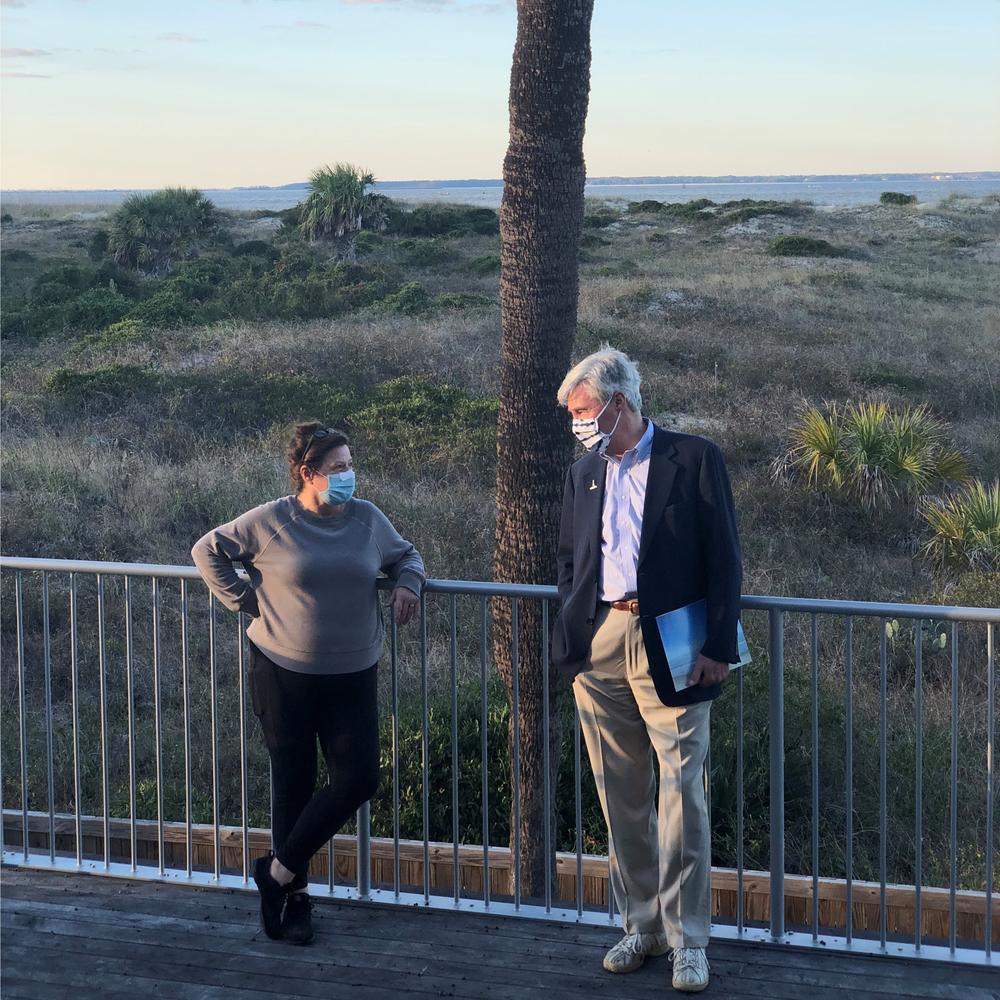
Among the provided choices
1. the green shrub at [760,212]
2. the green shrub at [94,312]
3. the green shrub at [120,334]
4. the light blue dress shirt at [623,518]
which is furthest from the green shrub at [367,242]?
the light blue dress shirt at [623,518]

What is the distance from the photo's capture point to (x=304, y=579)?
4.45 meters

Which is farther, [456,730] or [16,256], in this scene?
[16,256]

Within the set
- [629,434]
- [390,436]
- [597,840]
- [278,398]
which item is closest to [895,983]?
[629,434]

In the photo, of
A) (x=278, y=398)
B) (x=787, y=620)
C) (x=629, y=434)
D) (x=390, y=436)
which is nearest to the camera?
(x=629, y=434)

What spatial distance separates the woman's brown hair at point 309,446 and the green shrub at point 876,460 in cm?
1147

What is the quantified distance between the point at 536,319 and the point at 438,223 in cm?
4266

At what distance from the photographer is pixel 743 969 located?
4.52m

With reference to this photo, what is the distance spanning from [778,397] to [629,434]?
16.8 meters

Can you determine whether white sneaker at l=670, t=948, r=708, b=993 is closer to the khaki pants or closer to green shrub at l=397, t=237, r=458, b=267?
the khaki pants

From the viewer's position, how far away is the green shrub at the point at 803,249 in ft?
148

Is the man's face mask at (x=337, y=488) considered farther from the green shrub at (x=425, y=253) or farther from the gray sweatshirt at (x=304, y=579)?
the green shrub at (x=425, y=253)

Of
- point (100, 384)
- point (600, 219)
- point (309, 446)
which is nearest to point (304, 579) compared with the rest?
point (309, 446)

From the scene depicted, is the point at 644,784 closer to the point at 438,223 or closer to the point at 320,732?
the point at 320,732

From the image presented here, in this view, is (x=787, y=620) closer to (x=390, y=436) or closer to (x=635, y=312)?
(x=390, y=436)
